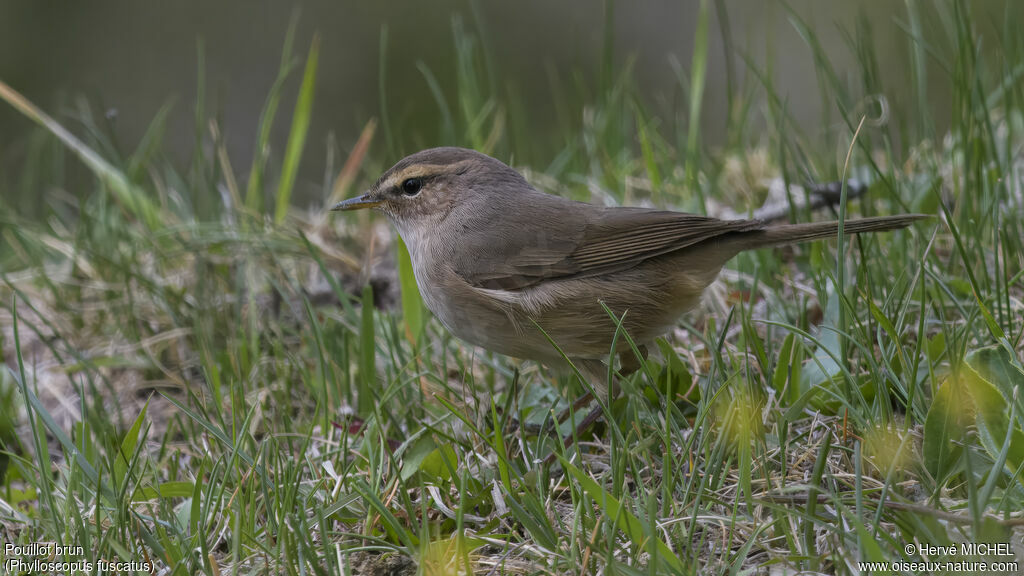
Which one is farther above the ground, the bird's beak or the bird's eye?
the bird's eye

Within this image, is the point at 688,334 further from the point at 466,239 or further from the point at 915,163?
the point at 915,163

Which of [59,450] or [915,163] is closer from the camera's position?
[59,450]

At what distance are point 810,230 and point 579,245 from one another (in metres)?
0.93

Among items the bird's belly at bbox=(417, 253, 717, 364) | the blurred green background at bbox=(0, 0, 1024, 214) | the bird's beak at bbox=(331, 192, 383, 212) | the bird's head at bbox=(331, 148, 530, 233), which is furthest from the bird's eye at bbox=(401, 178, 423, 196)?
the blurred green background at bbox=(0, 0, 1024, 214)

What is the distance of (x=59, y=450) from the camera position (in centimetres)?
439

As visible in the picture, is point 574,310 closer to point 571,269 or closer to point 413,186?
point 571,269

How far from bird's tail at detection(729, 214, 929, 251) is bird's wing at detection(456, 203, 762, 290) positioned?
17 cm

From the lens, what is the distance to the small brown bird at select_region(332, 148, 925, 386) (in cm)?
371

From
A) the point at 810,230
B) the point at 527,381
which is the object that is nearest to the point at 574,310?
the point at 527,381

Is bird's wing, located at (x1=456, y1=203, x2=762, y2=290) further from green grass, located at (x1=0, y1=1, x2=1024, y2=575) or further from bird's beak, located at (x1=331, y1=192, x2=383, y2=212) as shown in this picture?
bird's beak, located at (x1=331, y1=192, x2=383, y2=212)

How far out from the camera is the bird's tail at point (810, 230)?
3355mm

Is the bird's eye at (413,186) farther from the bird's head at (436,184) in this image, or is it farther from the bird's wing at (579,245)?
the bird's wing at (579,245)

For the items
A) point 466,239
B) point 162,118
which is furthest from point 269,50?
point 466,239

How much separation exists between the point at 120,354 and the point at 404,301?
1.57 metres
